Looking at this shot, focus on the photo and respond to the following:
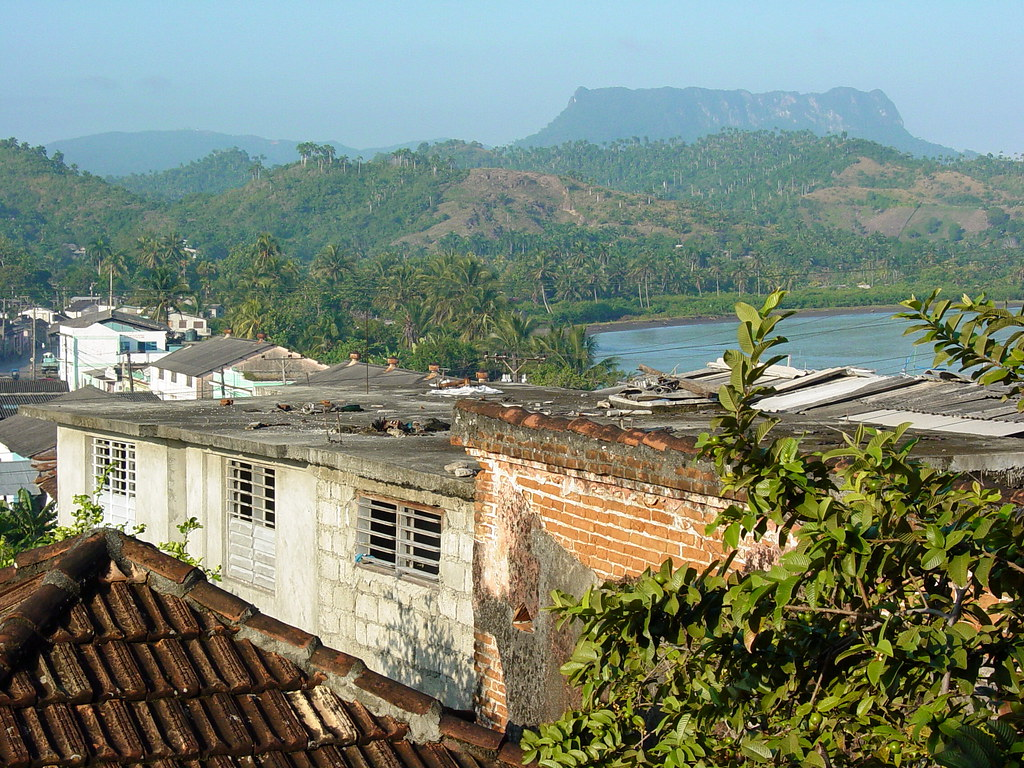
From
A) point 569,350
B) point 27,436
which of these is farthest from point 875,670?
point 569,350

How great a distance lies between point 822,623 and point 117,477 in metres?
10.6

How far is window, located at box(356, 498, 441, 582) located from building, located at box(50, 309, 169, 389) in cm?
4466

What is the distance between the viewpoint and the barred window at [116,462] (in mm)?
12289

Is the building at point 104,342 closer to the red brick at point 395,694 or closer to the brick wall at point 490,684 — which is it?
the brick wall at point 490,684

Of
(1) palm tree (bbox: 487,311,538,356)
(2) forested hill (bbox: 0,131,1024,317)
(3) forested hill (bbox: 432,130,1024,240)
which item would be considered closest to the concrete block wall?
(1) palm tree (bbox: 487,311,538,356)

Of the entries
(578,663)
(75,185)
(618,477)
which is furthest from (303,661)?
(75,185)

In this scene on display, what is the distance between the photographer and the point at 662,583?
Result: 10.8 feet

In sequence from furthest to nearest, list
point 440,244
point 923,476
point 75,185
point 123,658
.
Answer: point 75,185
point 440,244
point 123,658
point 923,476

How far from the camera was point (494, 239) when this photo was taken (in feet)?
462

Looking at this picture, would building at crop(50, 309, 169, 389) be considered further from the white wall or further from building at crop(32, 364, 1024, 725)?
the white wall

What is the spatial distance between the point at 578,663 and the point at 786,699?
1.92ft

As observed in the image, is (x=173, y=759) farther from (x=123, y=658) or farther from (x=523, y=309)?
(x=523, y=309)

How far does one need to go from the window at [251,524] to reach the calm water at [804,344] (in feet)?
97.1

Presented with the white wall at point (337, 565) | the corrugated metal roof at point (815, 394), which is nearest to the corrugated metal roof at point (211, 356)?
the white wall at point (337, 565)
